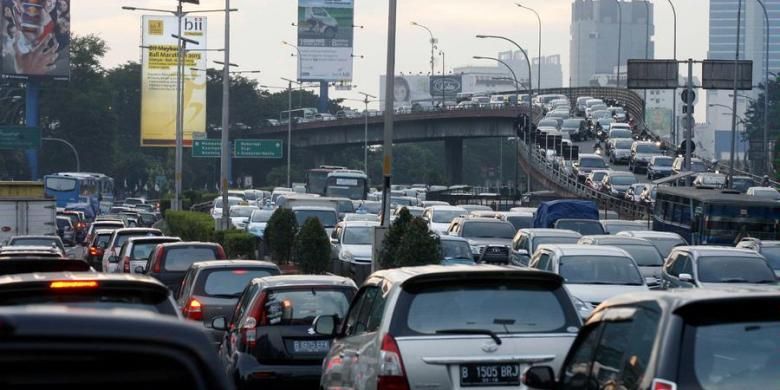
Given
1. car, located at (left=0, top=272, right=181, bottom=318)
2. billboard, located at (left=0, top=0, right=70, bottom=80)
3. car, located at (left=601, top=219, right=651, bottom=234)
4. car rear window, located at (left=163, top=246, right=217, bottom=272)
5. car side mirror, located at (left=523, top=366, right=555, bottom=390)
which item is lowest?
car, located at (left=601, top=219, right=651, bottom=234)

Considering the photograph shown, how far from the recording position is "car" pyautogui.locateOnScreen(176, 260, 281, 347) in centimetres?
1841

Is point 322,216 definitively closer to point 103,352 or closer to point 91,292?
point 91,292

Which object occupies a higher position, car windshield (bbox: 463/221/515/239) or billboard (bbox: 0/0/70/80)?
billboard (bbox: 0/0/70/80)

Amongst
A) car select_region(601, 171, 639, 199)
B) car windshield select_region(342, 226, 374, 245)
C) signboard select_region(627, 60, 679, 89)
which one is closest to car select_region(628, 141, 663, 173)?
car select_region(601, 171, 639, 199)

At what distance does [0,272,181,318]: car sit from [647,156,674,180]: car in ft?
223

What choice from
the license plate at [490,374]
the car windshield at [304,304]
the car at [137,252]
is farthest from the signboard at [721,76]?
the license plate at [490,374]

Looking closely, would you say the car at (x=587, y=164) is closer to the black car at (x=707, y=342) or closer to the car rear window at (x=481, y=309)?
the car rear window at (x=481, y=309)

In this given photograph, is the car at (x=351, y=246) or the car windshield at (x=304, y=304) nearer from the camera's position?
the car windshield at (x=304, y=304)

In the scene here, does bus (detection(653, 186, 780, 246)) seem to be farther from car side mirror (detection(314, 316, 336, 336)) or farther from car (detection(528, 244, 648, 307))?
car side mirror (detection(314, 316, 336, 336))

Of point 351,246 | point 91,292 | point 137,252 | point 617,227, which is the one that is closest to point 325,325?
point 91,292

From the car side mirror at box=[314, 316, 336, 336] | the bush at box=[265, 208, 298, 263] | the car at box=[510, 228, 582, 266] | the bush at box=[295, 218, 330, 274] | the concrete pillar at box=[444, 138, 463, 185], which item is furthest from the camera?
the concrete pillar at box=[444, 138, 463, 185]

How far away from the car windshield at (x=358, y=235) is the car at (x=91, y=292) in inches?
1045

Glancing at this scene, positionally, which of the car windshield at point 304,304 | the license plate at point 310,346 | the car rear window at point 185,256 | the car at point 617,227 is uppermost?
the car windshield at point 304,304

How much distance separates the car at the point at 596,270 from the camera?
2141 cm
